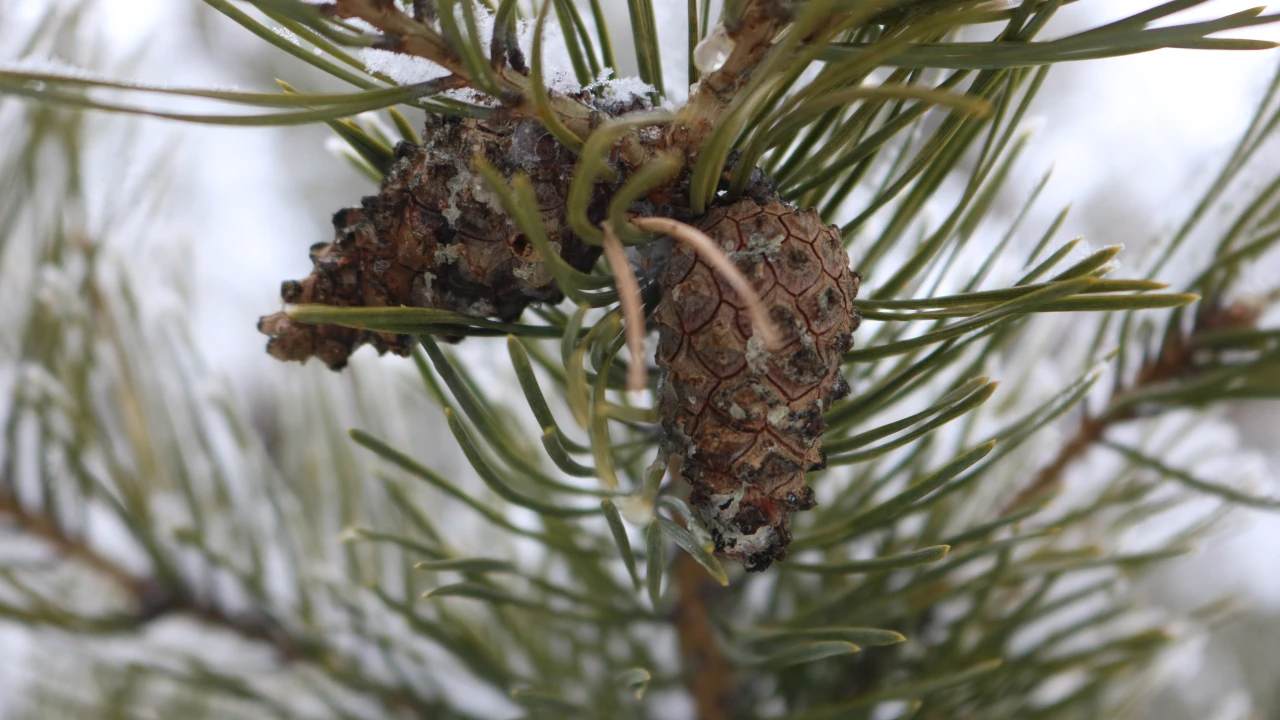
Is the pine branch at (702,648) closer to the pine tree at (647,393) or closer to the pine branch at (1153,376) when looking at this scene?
the pine tree at (647,393)

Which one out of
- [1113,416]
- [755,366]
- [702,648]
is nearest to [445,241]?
[755,366]

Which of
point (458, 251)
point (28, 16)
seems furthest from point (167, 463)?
point (458, 251)

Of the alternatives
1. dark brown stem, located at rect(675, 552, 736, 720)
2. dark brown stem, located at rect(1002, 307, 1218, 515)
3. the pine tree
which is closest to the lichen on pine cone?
the pine tree

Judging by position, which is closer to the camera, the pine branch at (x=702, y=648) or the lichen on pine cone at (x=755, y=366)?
the lichen on pine cone at (x=755, y=366)

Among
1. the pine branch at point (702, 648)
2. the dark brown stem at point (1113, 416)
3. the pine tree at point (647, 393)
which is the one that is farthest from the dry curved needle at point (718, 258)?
the dark brown stem at point (1113, 416)

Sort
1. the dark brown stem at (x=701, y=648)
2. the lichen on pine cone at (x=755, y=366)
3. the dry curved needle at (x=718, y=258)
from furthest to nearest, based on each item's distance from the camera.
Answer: the dark brown stem at (x=701, y=648)
the lichen on pine cone at (x=755, y=366)
the dry curved needle at (x=718, y=258)

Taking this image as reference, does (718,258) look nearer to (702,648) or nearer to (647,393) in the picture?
(647,393)
